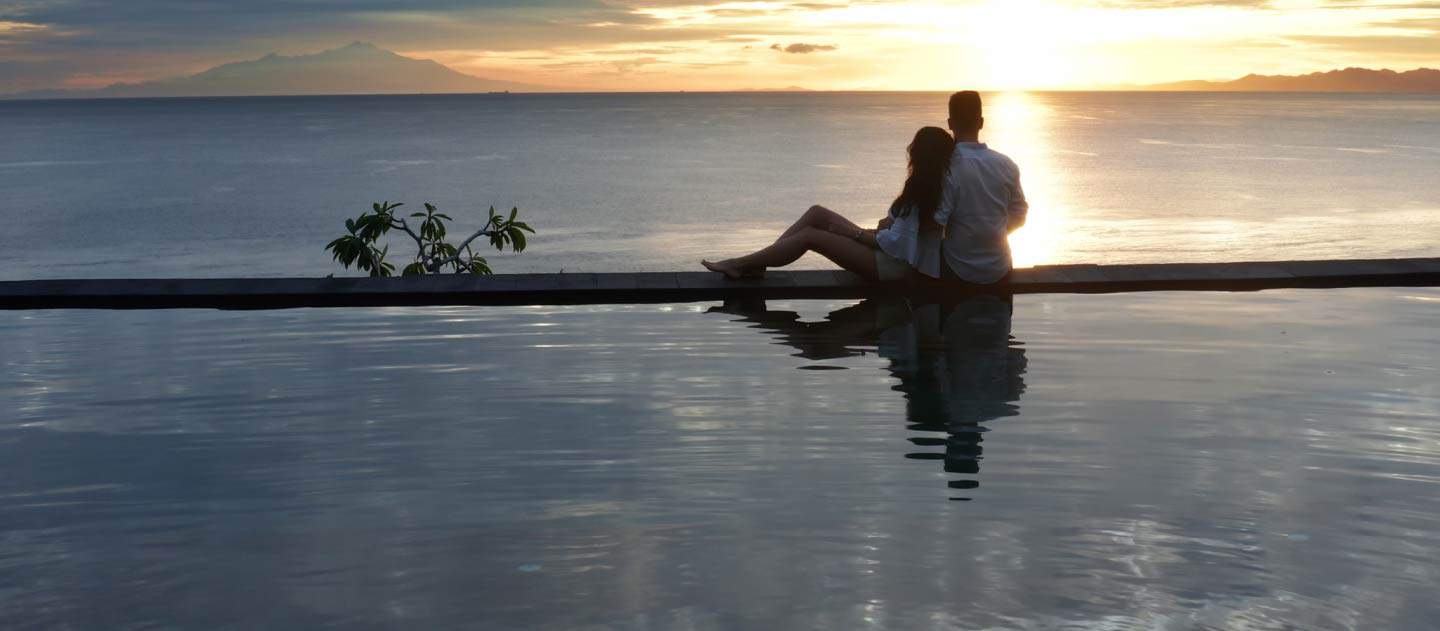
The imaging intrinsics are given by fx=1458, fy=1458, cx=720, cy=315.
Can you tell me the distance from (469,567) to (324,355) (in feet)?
12.5

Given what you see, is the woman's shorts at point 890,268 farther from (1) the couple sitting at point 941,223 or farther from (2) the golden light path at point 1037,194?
(2) the golden light path at point 1037,194

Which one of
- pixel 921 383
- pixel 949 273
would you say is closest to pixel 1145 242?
pixel 949 273

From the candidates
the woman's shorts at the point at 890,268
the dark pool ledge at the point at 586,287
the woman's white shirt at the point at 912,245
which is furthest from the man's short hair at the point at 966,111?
the dark pool ledge at the point at 586,287

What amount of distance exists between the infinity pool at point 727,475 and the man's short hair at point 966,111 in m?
1.29

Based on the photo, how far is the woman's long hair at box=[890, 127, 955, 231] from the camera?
867cm

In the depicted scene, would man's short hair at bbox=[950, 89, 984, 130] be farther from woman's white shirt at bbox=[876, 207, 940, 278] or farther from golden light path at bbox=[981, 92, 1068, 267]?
golden light path at bbox=[981, 92, 1068, 267]

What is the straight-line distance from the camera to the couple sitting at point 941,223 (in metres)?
8.73

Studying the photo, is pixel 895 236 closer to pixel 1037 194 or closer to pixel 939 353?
pixel 939 353

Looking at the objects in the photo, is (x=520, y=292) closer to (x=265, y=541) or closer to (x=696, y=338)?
(x=696, y=338)


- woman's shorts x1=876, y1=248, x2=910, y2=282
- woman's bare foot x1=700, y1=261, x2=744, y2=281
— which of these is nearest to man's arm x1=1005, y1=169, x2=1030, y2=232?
woman's shorts x1=876, y1=248, x2=910, y2=282

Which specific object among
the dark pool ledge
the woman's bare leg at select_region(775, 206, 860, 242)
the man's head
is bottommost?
the dark pool ledge

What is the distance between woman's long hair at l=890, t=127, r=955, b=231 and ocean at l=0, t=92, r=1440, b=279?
1046 inches

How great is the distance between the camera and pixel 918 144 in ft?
28.7

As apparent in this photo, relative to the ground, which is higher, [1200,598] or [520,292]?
[520,292]
